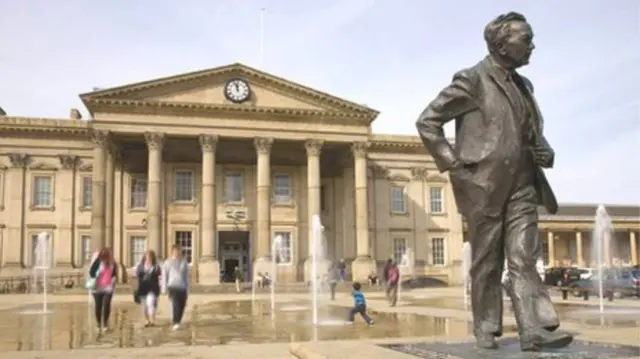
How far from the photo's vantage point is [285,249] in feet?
168

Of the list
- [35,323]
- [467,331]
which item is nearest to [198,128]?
[35,323]

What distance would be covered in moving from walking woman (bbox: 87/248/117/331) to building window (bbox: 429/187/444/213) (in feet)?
142

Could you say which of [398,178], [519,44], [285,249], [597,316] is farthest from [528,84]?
[398,178]

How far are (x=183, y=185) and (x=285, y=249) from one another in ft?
28.8

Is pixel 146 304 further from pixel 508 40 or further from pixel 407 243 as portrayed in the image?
pixel 407 243

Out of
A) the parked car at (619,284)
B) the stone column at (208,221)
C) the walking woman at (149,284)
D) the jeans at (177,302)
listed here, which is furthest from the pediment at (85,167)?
the jeans at (177,302)

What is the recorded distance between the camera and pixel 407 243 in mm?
55406

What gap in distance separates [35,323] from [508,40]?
15.7m

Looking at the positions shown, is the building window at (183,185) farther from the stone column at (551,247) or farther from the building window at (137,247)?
the stone column at (551,247)

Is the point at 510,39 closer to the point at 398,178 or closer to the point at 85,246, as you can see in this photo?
the point at 85,246

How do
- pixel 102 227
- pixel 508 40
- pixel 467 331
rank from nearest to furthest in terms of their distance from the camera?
pixel 508 40 < pixel 467 331 < pixel 102 227

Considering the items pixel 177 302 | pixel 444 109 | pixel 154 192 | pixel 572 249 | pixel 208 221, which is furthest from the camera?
pixel 572 249

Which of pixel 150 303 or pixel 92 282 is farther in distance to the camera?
pixel 150 303

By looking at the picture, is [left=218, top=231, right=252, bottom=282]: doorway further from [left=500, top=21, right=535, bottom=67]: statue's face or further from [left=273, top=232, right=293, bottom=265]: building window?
[left=500, top=21, right=535, bottom=67]: statue's face
